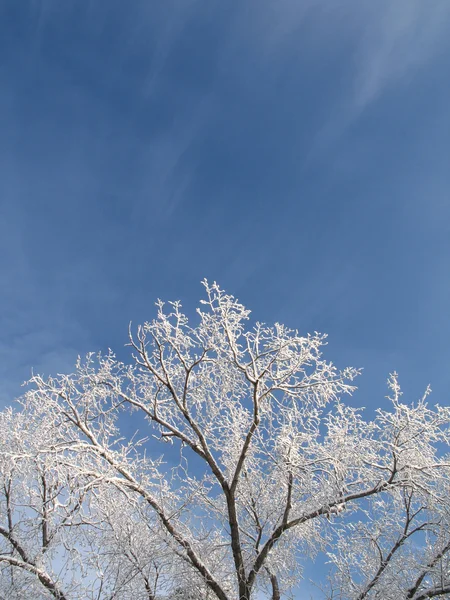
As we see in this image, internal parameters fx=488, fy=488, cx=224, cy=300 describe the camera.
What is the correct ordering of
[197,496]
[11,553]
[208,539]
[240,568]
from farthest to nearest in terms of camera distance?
1. [197,496]
2. [208,539]
3. [11,553]
4. [240,568]

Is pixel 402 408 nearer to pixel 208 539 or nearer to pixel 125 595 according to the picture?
pixel 208 539

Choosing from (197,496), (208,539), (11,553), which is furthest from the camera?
(197,496)

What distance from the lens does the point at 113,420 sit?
964 cm

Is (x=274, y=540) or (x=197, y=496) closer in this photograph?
(x=274, y=540)

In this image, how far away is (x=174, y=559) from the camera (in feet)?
29.1

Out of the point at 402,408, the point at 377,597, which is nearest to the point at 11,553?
the point at 377,597

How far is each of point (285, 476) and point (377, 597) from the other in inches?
110

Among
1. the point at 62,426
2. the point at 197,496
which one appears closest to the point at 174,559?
the point at 197,496

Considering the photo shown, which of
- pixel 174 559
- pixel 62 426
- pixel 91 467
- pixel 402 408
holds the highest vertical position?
pixel 402 408

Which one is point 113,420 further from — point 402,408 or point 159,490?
point 402,408

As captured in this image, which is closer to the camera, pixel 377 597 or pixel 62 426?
pixel 377 597

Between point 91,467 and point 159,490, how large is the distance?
1576 millimetres

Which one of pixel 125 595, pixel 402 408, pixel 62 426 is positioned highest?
pixel 402 408

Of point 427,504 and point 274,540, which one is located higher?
point 427,504
